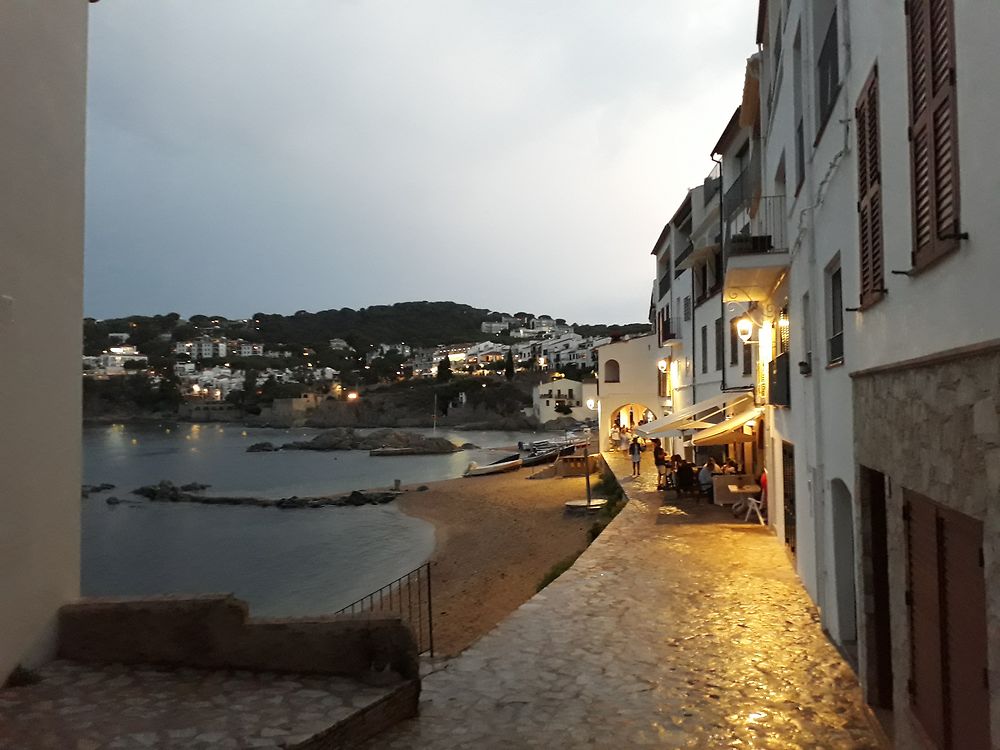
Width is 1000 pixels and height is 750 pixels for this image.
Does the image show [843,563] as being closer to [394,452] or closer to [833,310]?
[833,310]

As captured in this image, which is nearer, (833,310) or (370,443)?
(833,310)

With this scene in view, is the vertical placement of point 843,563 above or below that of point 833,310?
below

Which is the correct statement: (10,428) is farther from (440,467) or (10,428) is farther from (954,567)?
(440,467)

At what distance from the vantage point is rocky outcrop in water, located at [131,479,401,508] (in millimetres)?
44875

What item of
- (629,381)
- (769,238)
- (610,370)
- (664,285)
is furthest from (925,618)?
(610,370)

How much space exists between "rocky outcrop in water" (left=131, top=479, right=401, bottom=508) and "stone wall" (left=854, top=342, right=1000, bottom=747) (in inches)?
1561

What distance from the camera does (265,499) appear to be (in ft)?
161

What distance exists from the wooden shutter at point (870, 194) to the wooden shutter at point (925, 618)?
1955 mm

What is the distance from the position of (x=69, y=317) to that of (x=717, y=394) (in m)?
19.7

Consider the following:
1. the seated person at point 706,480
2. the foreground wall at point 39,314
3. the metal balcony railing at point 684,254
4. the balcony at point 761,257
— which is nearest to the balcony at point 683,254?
the metal balcony railing at point 684,254

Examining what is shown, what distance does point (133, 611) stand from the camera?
6793 mm

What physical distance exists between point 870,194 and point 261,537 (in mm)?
34990

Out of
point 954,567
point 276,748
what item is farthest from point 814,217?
point 276,748

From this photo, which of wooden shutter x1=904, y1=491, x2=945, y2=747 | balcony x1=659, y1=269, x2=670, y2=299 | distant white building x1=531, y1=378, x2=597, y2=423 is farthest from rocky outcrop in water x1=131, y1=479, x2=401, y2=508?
distant white building x1=531, y1=378, x2=597, y2=423
